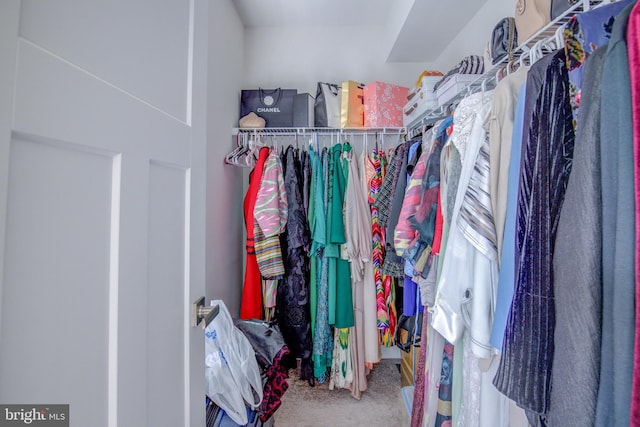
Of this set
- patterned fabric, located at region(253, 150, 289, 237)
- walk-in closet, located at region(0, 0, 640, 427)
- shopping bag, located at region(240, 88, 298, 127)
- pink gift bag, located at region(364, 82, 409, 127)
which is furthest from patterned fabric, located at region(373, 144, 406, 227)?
shopping bag, located at region(240, 88, 298, 127)

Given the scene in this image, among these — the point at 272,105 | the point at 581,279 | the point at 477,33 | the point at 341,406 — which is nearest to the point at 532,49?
the point at 581,279

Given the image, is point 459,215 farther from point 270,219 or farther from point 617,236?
point 270,219

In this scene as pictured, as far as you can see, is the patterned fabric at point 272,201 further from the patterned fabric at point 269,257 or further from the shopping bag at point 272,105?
the shopping bag at point 272,105

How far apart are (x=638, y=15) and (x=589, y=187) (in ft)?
0.74

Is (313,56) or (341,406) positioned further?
(313,56)

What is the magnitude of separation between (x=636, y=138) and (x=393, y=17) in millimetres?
1985

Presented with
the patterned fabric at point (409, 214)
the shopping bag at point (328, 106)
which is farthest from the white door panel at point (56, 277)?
the shopping bag at point (328, 106)

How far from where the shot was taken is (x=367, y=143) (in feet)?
6.86

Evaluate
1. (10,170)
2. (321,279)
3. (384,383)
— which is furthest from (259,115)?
(384,383)

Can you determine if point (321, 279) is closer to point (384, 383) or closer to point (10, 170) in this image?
point (384, 383)

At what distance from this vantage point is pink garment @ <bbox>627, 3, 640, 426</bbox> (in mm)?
328

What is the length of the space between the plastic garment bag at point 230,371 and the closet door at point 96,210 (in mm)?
408

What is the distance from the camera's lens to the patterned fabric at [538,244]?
0.51m

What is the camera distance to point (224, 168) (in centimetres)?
176
